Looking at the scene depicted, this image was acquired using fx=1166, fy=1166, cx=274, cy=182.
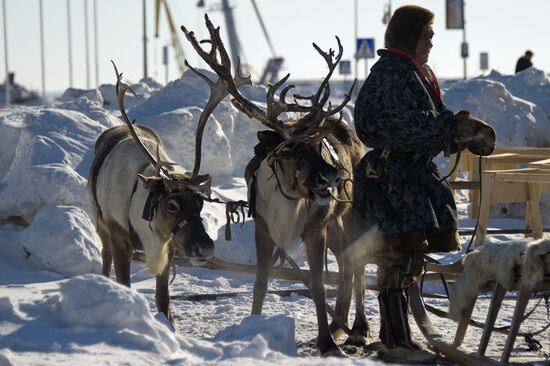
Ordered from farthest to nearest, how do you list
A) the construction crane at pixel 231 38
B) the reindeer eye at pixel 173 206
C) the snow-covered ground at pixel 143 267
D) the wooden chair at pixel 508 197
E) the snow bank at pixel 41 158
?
the construction crane at pixel 231 38 → the snow bank at pixel 41 158 → the wooden chair at pixel 508 197 → the reindeer eye at pixel 173 206 → the snow-covered ground at pixel 143 267

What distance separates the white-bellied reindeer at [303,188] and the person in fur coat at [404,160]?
1.17ft

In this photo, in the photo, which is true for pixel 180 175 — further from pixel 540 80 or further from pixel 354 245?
pixel 540 80

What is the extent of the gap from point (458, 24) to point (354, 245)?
24216 millimetres

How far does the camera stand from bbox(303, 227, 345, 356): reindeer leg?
23.8 feet

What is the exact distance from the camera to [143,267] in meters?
11.2

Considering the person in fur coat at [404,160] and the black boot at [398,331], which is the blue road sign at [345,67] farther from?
the black boot at [398,331]

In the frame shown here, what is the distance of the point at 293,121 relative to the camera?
8.19 meters

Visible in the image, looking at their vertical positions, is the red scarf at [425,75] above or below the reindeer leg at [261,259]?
above

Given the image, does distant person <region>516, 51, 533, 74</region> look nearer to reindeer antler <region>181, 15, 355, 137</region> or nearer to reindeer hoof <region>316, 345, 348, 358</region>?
reindeer antler <region>181, 15, 355, 137</region>

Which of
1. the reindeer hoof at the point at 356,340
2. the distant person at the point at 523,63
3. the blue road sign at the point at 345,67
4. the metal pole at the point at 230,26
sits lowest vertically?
the reindeer hoof at the point at 356,340

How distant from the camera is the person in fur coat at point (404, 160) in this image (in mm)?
6609

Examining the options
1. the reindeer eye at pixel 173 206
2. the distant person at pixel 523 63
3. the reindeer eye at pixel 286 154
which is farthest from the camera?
the distant person at pixel 523 63

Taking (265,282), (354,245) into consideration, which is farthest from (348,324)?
(354,245)

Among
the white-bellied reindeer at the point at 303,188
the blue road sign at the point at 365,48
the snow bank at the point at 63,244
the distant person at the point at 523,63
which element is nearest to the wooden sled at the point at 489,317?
the white-bellied reindeer at the point at 303,188
